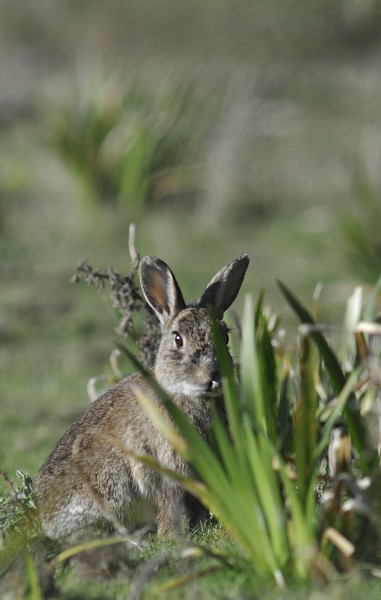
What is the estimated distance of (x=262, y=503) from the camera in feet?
12.6

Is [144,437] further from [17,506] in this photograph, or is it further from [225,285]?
[225,285]

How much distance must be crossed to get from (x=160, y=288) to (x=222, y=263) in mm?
6355

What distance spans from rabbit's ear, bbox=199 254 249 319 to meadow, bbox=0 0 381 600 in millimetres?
126

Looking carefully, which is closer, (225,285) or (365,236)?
(225,285)

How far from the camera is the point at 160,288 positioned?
205 inches

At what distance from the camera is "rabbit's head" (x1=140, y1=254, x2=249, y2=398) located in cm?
480

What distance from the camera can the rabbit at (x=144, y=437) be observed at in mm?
4773

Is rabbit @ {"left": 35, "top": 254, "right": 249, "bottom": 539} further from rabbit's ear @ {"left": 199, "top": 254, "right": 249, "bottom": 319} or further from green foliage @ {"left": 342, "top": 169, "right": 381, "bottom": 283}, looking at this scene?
green foliage @ {"left": 342, "top": 169, "right": 381, "bottom": 283}

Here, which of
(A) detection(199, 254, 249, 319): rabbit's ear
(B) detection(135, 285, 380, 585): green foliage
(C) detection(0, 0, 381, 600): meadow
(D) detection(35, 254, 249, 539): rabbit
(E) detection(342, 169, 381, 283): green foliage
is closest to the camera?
(B) detection(135, 285, 380, 585): green foliage

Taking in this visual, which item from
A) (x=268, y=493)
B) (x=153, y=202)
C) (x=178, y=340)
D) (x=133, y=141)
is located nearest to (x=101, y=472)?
(x=178, y=340)

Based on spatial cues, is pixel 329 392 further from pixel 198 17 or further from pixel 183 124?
pixel 198 17

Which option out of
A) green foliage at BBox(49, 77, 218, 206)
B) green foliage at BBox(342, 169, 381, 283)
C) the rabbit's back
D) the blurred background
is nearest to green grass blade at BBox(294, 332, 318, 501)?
the rabbit's back

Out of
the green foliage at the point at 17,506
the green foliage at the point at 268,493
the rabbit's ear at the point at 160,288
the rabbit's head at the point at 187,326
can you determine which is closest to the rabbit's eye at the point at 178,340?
the rabbit's head at the point at 187,326

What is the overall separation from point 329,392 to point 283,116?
1001 cm
